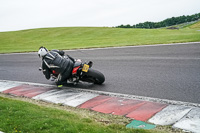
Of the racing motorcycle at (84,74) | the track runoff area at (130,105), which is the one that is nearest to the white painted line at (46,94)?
the track runoff area at (130,105)

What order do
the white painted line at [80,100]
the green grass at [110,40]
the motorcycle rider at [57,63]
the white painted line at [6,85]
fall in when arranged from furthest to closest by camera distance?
the green grass at [110,40]
the white painted line at [6,85]
the motorcycle rider at [57,63]
the white painted line at [80,100]

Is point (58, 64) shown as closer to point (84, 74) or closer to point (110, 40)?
point (84, 74)

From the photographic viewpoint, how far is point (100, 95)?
7016mm

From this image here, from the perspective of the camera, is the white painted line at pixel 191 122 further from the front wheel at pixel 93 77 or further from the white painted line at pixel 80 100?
the front wheel at pixel 93 77

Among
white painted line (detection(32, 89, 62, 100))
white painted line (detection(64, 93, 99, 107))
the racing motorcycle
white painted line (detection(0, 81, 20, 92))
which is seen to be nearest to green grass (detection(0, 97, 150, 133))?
white painted line (detection(64, 93, 99, 107))

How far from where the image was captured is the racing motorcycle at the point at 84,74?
747 cm

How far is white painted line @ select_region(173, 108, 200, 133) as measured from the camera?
429 cm

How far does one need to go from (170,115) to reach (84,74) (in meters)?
3.38

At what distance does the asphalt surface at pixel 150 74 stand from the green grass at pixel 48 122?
224cm

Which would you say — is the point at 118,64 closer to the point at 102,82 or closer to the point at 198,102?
the point at 102,82

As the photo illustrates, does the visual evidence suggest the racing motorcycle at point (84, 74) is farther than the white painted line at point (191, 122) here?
Yes

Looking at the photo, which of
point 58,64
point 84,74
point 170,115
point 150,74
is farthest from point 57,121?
point 150,74

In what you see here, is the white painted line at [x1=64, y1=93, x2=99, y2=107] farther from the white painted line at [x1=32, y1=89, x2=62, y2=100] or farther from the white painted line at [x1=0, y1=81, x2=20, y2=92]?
the white painted line at [x1=0, y1=81, x2=20, y2=92]

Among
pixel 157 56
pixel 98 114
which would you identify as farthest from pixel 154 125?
pixel 157 56
